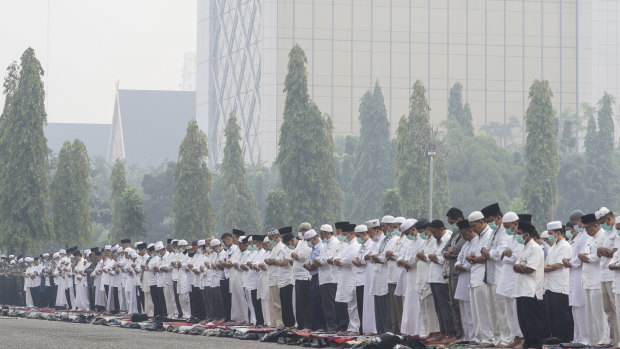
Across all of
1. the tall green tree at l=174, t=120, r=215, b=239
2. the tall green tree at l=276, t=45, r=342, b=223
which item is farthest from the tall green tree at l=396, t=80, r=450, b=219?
the tall green tree at l=174, t=120, r=215, b=239

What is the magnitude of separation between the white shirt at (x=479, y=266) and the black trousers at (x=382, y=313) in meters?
2.97

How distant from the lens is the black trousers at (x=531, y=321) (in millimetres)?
14523

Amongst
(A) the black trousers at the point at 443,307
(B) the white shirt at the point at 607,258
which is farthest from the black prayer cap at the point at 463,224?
(B) the white shirt at the point at 607,258

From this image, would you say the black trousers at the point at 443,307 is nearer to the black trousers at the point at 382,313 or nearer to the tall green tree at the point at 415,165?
the black trousers at the point at 382,313

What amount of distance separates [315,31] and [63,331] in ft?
275

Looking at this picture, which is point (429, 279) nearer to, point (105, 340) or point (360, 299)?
point (360, 299)

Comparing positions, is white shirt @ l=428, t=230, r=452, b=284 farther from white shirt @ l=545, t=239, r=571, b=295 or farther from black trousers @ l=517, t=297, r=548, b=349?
black trousers @ l=517, t=297, r=548, b=349

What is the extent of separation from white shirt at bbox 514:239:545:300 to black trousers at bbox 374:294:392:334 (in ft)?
12.7

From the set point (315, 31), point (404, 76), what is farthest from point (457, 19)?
point (315, 31)

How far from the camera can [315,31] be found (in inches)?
4070

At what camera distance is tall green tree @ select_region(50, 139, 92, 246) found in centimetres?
4609

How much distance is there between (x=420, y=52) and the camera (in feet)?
348

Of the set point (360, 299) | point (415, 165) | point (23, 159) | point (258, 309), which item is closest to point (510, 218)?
point (360, 299)

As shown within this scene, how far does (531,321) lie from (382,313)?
4174 mm
